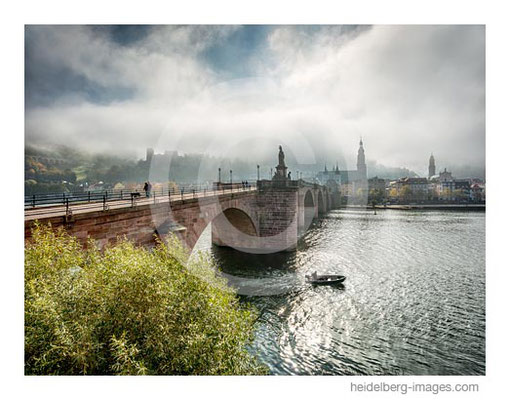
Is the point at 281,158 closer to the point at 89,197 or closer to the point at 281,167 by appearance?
the point at 281,167

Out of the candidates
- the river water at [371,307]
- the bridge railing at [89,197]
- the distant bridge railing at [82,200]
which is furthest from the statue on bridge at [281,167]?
the distant bridge railing at [82,200]

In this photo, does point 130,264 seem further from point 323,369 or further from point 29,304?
point 323,369

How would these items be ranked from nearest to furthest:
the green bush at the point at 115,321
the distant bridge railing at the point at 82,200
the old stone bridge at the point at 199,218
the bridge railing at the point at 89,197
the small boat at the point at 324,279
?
the green bush at the point at 115,321, the bridge railing at the point at 89,197, the distant bridge railing at the point at 82,200, the old stone bridge at the point at 199,218, the small boat at the point at 324,279

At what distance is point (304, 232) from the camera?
3769cm

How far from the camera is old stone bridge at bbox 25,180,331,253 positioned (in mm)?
9344

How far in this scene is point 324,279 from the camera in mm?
18594

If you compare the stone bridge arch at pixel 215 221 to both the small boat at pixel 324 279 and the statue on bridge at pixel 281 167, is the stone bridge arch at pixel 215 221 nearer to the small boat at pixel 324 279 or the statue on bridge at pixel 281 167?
the statue on bridge at pixel 281 167

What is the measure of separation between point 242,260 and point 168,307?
1885 centimetres

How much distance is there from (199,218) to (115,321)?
10.4 meters

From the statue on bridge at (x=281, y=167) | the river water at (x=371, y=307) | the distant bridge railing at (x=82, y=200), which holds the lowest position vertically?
the river water at (x=371, y=307)

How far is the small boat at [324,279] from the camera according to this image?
18.1 meters

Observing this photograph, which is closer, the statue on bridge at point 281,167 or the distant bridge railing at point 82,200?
the distant bridge railing at point 82,200

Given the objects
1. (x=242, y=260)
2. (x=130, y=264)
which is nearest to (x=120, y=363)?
(x=130, y=264)

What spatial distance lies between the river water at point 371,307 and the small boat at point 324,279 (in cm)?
44
